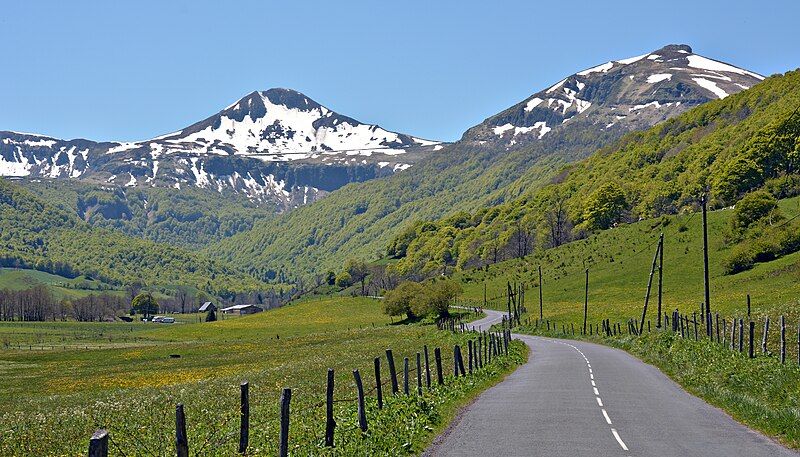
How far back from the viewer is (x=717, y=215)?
441 ft

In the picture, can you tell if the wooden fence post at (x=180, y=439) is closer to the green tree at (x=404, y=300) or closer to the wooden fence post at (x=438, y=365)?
the wooden fence post at (x=438, y=365)

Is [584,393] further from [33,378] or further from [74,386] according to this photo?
[33,378]

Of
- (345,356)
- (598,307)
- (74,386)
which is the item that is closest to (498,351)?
(345,356)

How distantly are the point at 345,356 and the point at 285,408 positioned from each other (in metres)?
49.7

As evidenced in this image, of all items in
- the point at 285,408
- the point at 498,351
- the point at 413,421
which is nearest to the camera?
the point at 285,408

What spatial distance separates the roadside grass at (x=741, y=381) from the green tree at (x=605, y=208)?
12996cm

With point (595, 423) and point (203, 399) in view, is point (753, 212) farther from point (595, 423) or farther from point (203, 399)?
point (595, 423)

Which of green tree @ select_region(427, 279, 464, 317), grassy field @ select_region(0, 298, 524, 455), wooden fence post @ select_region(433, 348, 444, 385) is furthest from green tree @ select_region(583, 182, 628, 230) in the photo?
wooden fence post @ select_region(433, 348, 444, 385)

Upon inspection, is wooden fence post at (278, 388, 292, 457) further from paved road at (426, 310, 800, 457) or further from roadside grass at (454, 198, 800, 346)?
roadside grass at (454, 198, 800, 346)

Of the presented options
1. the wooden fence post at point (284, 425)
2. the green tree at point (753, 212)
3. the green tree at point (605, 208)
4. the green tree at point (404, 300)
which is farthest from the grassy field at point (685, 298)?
the green tree at point (404, 300)

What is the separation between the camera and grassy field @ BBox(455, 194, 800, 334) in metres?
90.1

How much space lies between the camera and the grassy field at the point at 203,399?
65.7 ft

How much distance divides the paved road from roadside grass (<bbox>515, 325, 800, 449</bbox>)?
1.80 ft

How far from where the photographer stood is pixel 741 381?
30047 mm
